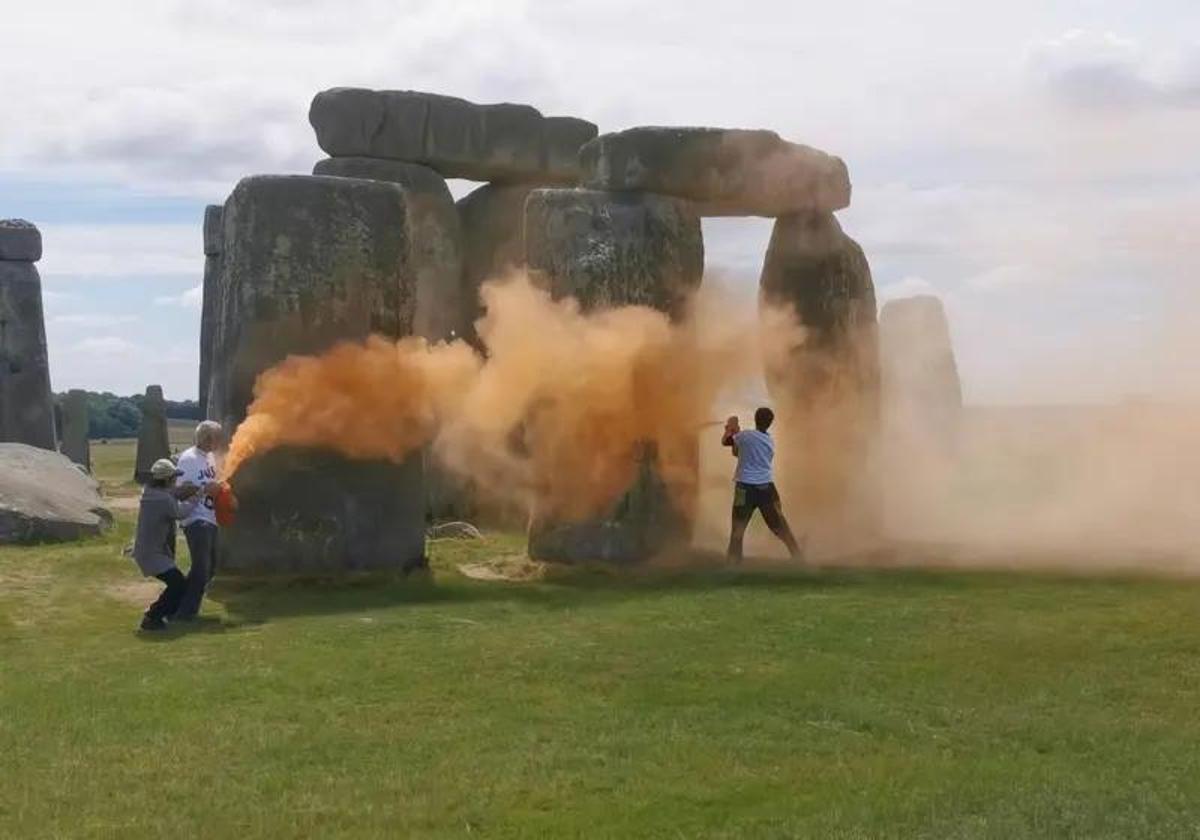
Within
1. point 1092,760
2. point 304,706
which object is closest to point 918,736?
point 1092,760

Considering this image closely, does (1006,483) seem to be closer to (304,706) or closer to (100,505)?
(100,505)

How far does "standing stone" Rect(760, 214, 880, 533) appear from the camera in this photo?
59.5 ft

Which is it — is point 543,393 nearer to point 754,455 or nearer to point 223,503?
point 754,455

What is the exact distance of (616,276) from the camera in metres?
15.6

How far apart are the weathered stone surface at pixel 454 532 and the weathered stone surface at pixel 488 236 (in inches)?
143

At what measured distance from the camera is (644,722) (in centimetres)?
859

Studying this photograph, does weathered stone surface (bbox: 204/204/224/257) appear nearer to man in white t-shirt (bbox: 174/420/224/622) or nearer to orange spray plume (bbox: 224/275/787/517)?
orange spray plume (bbox: 224/275/787/517)

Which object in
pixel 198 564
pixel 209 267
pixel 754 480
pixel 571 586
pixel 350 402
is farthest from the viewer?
pixel 209 267

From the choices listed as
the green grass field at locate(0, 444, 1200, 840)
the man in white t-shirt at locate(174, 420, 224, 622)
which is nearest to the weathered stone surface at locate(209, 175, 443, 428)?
the man in white t-shirt at locate(174, 420, 224, 622)

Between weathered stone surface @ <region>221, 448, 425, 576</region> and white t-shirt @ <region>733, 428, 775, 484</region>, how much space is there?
333 cm

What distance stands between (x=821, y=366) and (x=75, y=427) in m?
20.3

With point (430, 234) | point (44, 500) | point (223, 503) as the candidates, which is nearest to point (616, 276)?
point (223, 503)

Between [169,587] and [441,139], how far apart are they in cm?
1162

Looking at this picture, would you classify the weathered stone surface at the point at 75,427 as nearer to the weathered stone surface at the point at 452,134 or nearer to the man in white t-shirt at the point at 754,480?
the weathered stone surface at the point at 452,134
